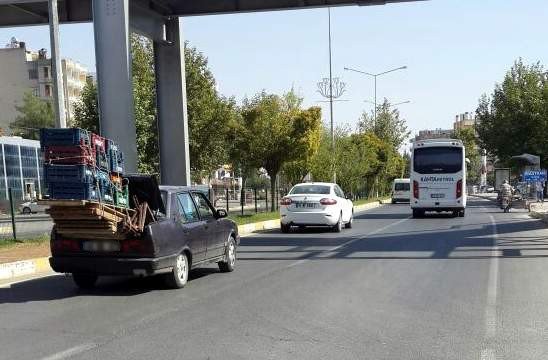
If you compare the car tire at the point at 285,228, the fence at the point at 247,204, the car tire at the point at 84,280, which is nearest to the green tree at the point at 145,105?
the fence at the point at 247,204

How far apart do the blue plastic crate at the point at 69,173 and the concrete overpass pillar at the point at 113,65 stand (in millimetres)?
9078

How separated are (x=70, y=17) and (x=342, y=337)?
19.2 metres

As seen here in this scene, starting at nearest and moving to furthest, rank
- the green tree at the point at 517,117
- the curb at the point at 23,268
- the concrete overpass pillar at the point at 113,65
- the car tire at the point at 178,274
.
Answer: the car tire at the point at 178,274, the curb at the point at 23,268, the concrete overpass pillar at the point at 113,65, the green tree at the point at 517,117

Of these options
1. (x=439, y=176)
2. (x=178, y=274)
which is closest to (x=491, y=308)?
(x=178, y=274)

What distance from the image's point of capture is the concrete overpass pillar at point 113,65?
17.9 m

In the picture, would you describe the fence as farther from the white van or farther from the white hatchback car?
the white van

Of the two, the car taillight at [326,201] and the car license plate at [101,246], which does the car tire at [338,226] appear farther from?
the car license plate at [101,246]

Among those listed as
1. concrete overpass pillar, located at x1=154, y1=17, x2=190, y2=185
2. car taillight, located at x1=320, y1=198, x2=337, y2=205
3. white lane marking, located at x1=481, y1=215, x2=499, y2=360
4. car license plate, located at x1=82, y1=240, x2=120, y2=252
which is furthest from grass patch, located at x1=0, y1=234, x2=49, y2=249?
white lane marking, located at x1=481, y1=215, x2=499, y2=360

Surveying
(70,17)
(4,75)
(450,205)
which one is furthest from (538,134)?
(4,75)

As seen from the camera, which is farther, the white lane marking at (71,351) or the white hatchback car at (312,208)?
the white hatchback car at (312,208)

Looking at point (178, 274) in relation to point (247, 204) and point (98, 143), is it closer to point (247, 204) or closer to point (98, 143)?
point (98, 143)

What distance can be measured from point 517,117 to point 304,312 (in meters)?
50.5

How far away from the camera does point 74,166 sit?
9055 millimetres

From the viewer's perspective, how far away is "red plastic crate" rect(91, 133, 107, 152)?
30.6ft
